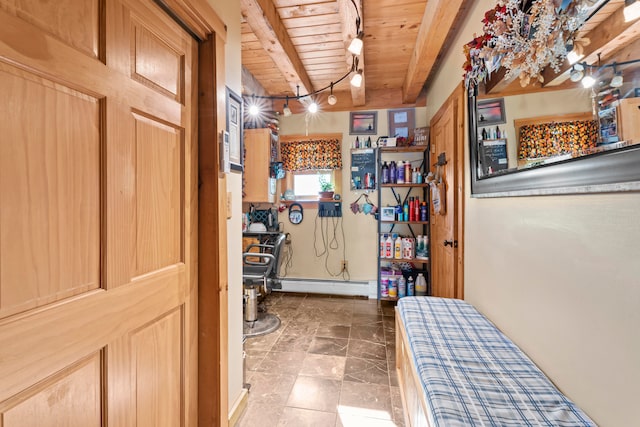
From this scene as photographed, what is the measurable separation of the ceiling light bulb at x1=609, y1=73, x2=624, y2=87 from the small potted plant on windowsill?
9.79ft

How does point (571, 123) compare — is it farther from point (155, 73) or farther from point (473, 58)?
point (155, 73)

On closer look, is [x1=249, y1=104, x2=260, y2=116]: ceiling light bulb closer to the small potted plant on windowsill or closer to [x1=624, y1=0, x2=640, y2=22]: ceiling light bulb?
the small potted plant on windowsill

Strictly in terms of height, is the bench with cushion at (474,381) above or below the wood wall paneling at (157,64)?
below

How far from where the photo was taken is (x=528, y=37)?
1.15 m

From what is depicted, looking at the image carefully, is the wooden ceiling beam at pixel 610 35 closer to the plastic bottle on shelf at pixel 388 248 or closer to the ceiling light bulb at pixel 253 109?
the plastic bottle on shelf at pixel 388 248

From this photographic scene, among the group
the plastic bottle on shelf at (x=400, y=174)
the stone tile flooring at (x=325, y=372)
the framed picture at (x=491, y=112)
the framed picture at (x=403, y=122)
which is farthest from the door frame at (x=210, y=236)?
the framed picture at (x=403, y=122)

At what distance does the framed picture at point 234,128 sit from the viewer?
1.48m

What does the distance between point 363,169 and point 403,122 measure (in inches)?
31.2

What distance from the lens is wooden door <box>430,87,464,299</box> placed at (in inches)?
84.5

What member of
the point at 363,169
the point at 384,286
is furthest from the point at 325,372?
the point at 363,169

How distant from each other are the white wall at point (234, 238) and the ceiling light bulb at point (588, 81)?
1.48m

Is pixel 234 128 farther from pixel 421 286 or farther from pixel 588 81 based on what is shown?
pixel 421 286

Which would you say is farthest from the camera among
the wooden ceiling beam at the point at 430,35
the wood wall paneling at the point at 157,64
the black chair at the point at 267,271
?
the black chair at the point at 267,271

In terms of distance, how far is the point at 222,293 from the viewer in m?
1.34
